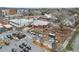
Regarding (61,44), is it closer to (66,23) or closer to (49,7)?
(66,23)

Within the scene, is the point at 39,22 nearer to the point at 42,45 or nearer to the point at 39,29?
the point at 39,29

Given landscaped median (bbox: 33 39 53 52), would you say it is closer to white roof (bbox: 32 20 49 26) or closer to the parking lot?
the parking lot

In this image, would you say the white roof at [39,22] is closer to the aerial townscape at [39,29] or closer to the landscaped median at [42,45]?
the aerial townscape at [39,29]

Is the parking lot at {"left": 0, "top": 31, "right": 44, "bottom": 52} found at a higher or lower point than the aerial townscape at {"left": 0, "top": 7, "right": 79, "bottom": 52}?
lower

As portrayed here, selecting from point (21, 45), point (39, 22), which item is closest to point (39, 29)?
point (39, 22)

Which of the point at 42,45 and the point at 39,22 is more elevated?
the point at 39,22

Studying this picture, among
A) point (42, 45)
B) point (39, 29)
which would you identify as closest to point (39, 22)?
point (39, 29)

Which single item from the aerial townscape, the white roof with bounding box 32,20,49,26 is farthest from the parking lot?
Answer: the white roof with bounding box 32,20,49,26
